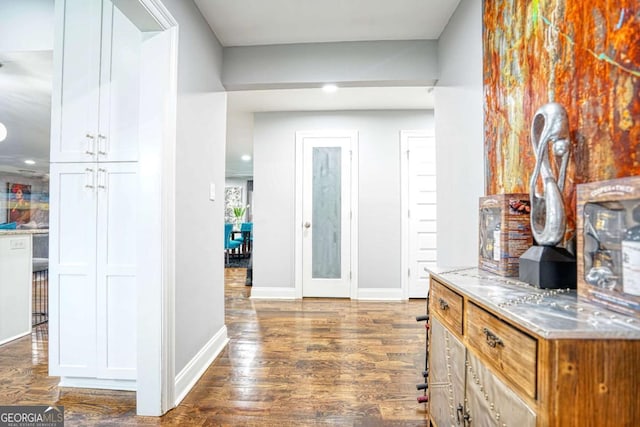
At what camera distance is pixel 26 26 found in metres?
→ 2.16

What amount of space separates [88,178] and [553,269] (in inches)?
93.6

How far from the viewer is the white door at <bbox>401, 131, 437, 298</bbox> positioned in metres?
3.85

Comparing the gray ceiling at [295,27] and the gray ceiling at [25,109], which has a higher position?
the gray ceiling at [295,27]

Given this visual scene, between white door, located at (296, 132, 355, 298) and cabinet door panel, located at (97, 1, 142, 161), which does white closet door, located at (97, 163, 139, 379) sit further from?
white door, located at (296, 132, 355, 298)

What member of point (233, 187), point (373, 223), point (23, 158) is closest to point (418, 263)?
point (373, 223)

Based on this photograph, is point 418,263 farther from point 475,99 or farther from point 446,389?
point 446,389

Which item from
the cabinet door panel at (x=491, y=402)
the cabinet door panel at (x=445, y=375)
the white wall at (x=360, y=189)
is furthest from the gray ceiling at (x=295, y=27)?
the cabinet door panel at (x=491, y=402)

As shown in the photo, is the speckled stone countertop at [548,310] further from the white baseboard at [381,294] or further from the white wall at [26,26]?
the white wall at [26,26]

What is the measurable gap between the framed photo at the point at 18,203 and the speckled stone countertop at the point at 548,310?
7093 mm

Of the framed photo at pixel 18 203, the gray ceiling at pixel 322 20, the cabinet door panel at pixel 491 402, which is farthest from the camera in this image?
the framed photo at pixel 18 203

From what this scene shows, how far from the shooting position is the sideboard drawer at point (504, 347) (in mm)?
686

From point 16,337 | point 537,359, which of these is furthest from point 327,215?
point 537,359

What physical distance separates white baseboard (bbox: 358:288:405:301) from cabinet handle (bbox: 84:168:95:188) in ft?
9.85

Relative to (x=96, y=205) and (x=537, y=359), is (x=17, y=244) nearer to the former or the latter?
(x=96, y=205)
